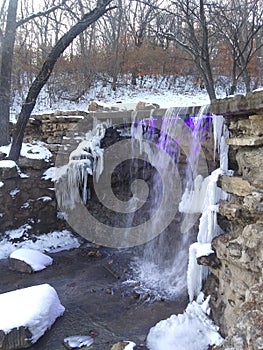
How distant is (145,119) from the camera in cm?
641

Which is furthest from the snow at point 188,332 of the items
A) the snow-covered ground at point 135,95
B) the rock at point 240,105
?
the snow-covered ground at point 135,95

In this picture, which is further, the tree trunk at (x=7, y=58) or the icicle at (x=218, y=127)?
the tree trunk at (x=7, y=58)

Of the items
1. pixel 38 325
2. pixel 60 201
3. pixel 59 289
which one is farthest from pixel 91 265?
pixel 38 325

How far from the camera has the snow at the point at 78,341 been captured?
143 inches

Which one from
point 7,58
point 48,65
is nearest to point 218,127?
point 48,65

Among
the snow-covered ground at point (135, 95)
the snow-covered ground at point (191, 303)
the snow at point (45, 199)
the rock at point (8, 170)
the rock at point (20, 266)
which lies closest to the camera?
the snow-covered ground at point (191, 303)

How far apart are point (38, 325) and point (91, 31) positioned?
14.1 metres

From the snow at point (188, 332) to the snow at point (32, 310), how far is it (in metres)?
1.20

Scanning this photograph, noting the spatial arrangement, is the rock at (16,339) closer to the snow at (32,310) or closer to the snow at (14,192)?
the snow at (32,310)

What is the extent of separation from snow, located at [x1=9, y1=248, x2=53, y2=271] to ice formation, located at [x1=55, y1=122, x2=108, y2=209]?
1308 mm

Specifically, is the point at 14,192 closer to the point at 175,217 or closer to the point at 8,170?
the point at 8,170

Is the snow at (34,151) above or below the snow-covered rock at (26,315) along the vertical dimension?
above

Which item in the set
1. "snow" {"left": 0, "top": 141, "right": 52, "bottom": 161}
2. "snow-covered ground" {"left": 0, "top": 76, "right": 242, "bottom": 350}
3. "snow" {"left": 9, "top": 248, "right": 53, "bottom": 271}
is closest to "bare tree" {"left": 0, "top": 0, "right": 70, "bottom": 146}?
"snow" {"left": 0, "top": 141, "right": 52, "bottom": 161}

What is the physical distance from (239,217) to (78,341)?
2.19 metres
